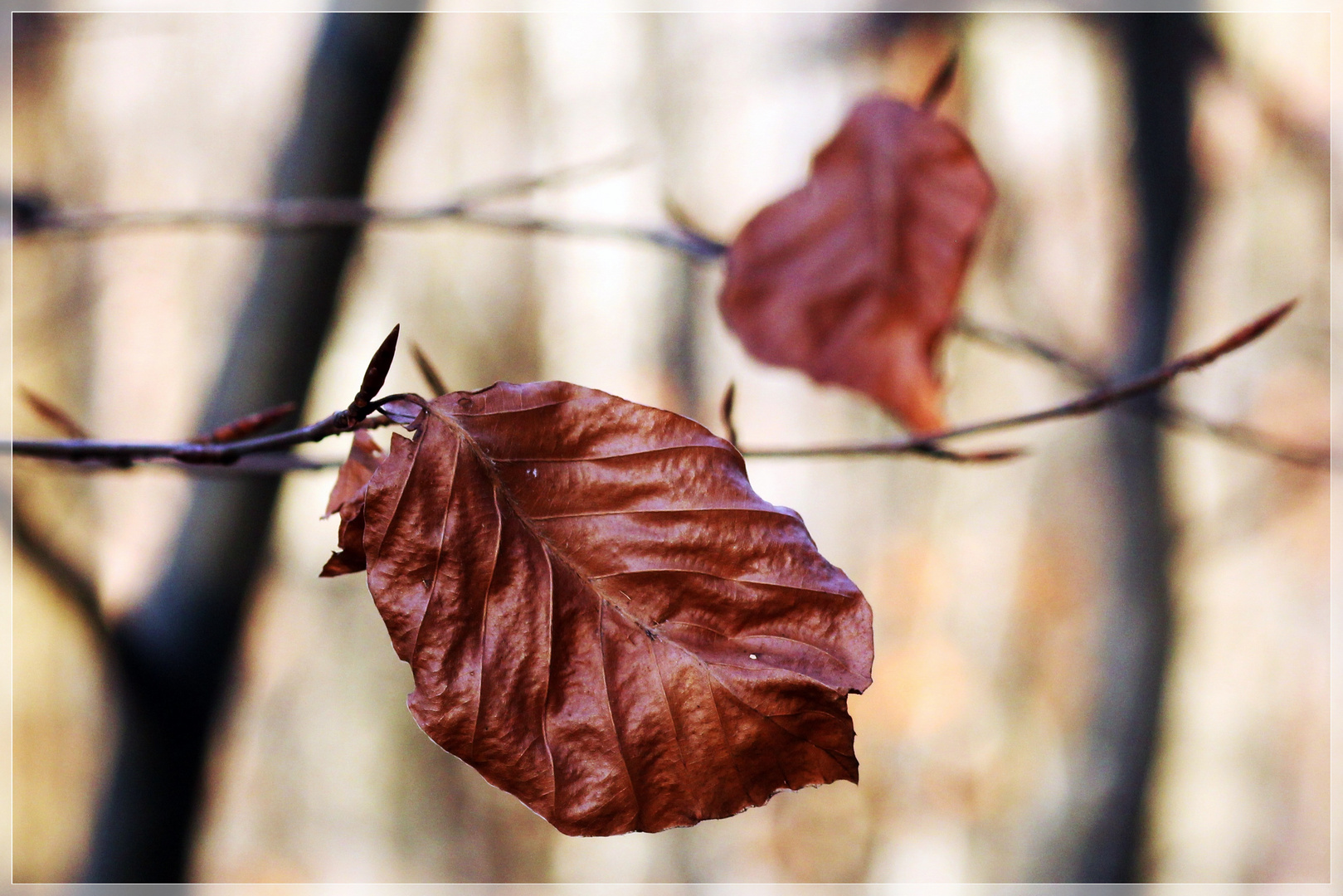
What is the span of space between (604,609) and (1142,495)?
2268 millimetres

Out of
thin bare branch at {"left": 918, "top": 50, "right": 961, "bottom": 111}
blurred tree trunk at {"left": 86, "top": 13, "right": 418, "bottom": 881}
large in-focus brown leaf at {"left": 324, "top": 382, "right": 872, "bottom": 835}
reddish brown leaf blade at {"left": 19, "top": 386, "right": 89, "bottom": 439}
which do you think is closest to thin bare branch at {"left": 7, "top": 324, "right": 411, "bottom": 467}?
large in-focus brown leaf at {"left": 324, "top": 382, "right": 872, "bottom": 835}

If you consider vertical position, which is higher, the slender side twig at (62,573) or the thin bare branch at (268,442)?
the thin bare branch at (268,442)

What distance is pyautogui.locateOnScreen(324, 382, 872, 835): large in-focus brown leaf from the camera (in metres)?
0.22

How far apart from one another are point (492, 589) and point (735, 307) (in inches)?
12.8

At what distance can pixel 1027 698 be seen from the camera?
8.64ft

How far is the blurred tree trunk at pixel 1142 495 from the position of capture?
6.29 feet

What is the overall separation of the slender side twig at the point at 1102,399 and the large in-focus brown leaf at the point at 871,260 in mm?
98

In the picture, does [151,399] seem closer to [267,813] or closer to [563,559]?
[267,813]

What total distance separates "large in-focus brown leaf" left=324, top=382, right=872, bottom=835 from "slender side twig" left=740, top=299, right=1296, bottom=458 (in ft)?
0.40

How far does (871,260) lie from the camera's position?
0.52 m

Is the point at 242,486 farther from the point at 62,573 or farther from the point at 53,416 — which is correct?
the point at 53,416

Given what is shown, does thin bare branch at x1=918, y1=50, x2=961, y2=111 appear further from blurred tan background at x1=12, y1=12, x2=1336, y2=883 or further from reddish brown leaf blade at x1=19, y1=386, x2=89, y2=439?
blurred tan background at x1=12, y1=12, x2=1336, y2=883

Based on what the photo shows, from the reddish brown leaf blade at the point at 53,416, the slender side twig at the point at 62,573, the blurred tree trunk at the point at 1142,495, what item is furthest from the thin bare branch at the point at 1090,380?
the blurred tree trunk at the point at 1142,495

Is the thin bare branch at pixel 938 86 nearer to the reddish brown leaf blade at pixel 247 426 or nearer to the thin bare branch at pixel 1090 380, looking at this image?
the thin bare branch at pixel 1090 380
